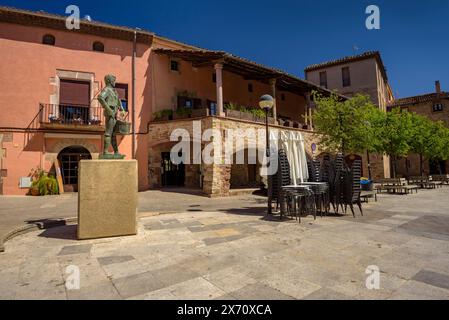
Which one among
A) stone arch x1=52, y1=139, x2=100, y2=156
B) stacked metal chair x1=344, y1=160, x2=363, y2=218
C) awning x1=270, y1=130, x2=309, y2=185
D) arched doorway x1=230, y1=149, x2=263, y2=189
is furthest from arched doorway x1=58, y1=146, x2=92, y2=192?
stacked metal chair x1=344, y1=160, x2=363, y2=218

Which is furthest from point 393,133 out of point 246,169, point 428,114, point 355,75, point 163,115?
point 428,114

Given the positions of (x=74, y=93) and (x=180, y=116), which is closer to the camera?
(x=74, y=93)

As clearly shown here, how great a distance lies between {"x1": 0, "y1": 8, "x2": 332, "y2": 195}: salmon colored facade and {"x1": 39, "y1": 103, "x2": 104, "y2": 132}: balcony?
→ 4 centimetres

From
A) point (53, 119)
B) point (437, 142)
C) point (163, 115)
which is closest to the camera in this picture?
point (53, 119)

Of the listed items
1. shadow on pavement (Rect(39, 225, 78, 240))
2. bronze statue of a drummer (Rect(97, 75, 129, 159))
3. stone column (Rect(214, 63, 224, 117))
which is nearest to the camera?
shadow on pavement (Rect(39, 225, 78, 240))

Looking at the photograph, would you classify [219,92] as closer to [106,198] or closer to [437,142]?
[106,198]

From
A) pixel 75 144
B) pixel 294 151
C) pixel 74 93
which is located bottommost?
pixel 294 151

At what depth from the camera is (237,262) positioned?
3.40m

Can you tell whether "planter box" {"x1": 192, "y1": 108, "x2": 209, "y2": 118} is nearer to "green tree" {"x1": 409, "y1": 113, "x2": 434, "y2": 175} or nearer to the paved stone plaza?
the paved stone plaza

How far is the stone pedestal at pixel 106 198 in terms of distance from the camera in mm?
4605

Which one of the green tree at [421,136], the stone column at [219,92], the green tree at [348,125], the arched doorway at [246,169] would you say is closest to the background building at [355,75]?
the green tree at [421,136]

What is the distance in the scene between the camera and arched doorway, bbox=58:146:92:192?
13.7 metres

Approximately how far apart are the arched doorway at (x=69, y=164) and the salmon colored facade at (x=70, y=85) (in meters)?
0.05

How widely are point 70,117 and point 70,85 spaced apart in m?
1.75
